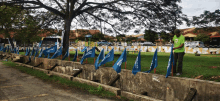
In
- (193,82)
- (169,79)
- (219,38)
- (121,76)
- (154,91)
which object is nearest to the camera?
(193,82)

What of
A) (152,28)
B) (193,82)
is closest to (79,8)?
(152,28)

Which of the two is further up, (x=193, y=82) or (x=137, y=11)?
(x=137, y=11)

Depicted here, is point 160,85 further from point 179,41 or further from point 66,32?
point 66,32

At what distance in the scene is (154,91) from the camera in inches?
231

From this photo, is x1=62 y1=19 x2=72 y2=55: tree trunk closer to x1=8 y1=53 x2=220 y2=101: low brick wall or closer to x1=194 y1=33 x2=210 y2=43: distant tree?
x1=8 y1=53 x2=220 y2=101: low brick wall

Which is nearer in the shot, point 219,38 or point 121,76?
point 121,76

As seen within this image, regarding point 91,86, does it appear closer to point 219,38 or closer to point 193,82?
point 193,82

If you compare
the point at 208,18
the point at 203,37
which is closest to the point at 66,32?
the point at 208,18

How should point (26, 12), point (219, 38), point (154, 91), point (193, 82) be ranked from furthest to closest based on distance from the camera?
point (219, 38), point (26, 12), point (154, 91), point (193, 82)

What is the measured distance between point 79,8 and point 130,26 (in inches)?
196

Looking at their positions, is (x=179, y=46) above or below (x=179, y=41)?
below

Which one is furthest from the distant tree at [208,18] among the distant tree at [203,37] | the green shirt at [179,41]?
the distant tree at [203,37]

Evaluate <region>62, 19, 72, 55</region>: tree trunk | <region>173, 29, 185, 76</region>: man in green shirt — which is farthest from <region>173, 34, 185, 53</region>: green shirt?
<region>62, 19, 72, 55</region>: tree trunk

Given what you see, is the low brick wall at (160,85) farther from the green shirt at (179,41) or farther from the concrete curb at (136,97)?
the green shirt at (179,41)
